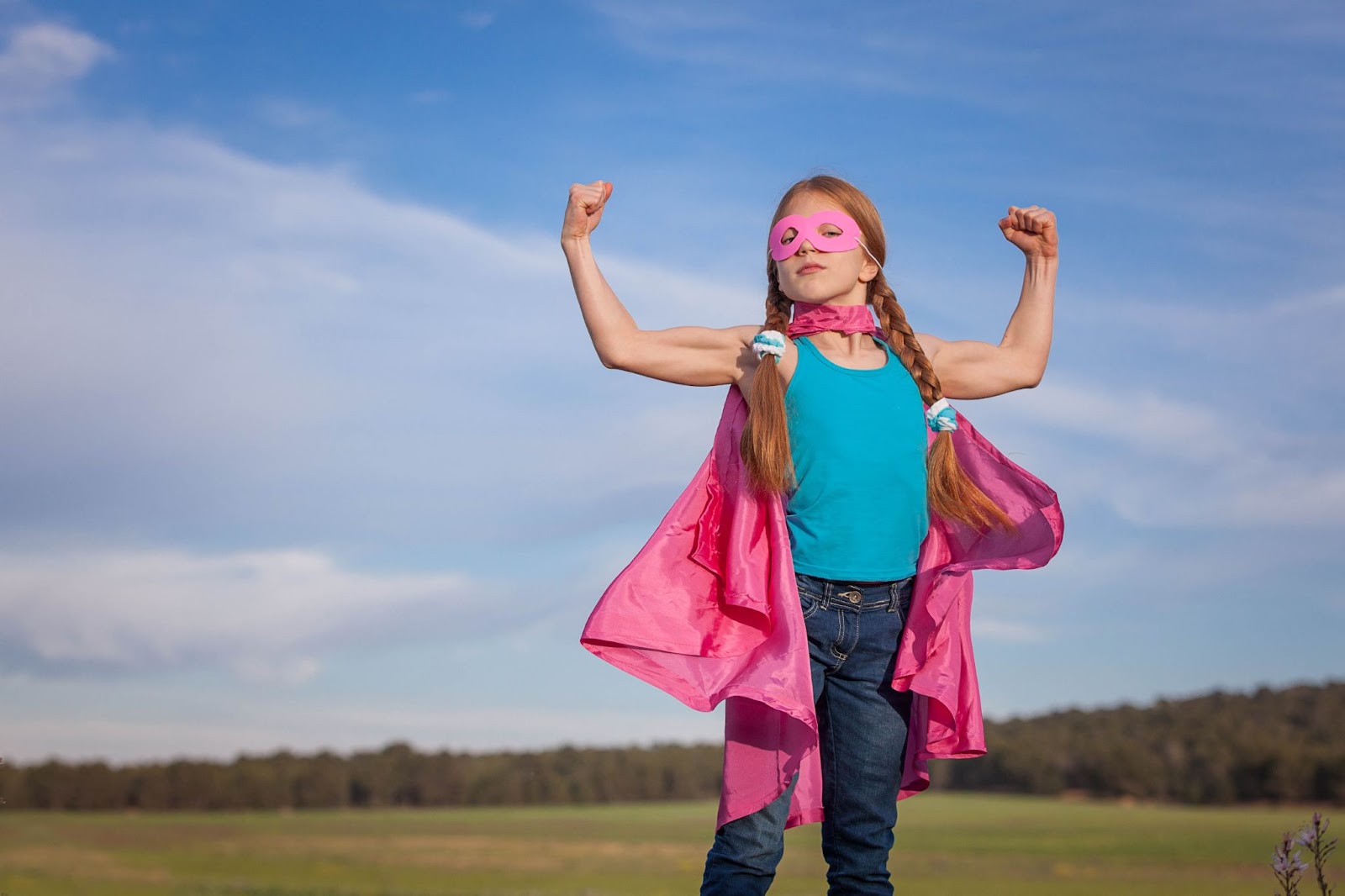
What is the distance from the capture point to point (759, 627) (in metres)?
3.98

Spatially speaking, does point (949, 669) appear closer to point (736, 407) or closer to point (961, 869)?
point (736, 407)

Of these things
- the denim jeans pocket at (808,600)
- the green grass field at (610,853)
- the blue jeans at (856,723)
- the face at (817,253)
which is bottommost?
the green grass field at (610,853)

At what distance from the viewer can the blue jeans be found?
392 cm

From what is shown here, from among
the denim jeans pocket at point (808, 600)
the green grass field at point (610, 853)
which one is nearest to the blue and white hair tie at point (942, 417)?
the denim jeans pocket at point (808, 600)

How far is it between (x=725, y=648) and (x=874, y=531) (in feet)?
2.11

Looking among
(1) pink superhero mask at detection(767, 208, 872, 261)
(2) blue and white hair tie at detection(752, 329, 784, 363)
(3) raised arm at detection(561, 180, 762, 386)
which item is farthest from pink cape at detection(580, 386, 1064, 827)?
(1) pink superhero mask at detection(767, 208, 872, 261)

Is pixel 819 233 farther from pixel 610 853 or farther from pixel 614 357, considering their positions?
pixel 610 853

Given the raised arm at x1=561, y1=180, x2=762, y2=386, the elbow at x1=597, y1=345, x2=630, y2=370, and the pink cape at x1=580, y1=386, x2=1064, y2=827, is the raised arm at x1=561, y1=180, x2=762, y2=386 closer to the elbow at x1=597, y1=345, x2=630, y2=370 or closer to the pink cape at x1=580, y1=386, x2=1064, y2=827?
the elbow at x1=597, y1=345, x2=630, y2=370

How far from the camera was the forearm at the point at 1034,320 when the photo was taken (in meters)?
4.69

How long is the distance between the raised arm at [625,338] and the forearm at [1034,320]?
1.18 metres

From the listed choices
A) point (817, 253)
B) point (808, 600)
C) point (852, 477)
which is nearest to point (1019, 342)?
point (817, 253)

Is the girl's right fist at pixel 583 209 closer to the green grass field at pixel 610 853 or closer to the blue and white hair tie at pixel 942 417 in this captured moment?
the blue and white hair tie at pixel 942 417

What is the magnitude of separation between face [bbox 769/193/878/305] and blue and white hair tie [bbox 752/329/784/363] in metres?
0.29

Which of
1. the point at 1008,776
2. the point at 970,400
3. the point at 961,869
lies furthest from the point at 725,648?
the point at 1008,776
